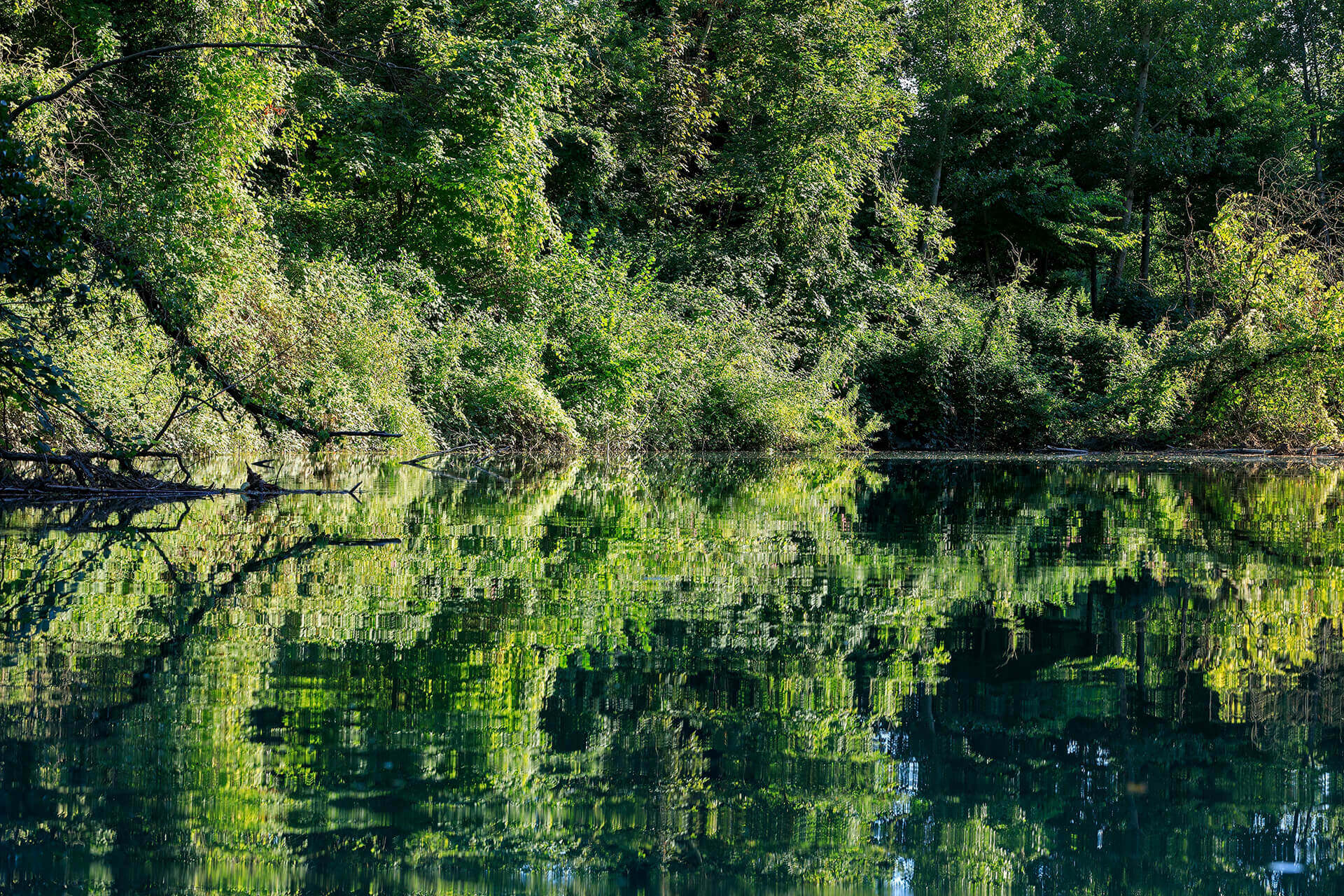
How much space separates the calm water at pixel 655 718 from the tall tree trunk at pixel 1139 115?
113 feet

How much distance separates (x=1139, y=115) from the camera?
39.3m

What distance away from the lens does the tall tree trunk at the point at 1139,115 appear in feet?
128

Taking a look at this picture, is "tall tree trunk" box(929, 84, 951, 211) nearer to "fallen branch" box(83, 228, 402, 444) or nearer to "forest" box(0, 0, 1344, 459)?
"forest" box(0, 0, 1344, 459)

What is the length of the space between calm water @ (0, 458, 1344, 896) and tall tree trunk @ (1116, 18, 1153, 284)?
113ft

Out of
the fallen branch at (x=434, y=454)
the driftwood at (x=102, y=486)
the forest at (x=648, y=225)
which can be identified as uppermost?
the forest at (x=648, y=225)

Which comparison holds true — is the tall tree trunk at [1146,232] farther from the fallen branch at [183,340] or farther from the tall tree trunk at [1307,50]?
the fallen branch at [183,340]

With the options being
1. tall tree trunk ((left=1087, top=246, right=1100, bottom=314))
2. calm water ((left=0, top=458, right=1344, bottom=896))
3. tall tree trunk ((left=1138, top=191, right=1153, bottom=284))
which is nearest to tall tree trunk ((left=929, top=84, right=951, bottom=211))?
tall tree trunk ((left=1087, top=246, right=1100, bottom=314))

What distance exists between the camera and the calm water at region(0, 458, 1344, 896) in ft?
8.09

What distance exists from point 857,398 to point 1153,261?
2499 centimetres

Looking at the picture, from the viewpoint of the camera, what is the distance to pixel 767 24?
30688 millimetres

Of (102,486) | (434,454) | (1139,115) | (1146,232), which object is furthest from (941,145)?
(102,486)


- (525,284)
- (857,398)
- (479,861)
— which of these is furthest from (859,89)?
(479,861)

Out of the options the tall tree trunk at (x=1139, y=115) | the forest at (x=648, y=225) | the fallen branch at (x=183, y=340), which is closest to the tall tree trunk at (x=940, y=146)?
the forest at (x=648, y=225)

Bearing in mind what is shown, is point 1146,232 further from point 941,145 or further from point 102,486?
point 102,486
